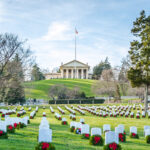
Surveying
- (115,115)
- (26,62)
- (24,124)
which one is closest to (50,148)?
(24,124)

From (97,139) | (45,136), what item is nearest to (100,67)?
(97,139)

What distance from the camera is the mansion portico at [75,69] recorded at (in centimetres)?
12156

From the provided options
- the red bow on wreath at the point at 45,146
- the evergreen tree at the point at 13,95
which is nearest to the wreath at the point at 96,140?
the red bow on wreath at the point at 45,146

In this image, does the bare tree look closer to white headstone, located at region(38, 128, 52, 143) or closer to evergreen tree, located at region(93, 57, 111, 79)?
white headstone, located at region(38, 128, 52, 143)

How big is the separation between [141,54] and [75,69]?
8955cm

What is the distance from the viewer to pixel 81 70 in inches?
4887

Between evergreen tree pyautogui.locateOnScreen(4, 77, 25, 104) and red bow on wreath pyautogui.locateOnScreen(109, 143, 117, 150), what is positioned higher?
evergreen tree pyautogui.locateOnScreen(4, 77, 25, 104)

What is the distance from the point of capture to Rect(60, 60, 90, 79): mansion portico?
122m

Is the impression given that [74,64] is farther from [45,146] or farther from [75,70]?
[45,146]

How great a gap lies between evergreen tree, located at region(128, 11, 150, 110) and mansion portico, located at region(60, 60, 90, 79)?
87254mm

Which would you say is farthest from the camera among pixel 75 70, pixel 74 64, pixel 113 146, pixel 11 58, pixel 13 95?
pixel 75 70

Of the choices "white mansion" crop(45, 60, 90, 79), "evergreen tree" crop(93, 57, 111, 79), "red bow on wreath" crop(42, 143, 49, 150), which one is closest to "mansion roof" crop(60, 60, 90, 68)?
"white mansion" crop(45, 60, 90, 79)

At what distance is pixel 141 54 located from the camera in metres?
32.9

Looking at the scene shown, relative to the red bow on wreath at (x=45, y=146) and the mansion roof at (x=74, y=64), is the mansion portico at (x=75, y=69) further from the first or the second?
the red bow on wreath at (x=45, y=146)
